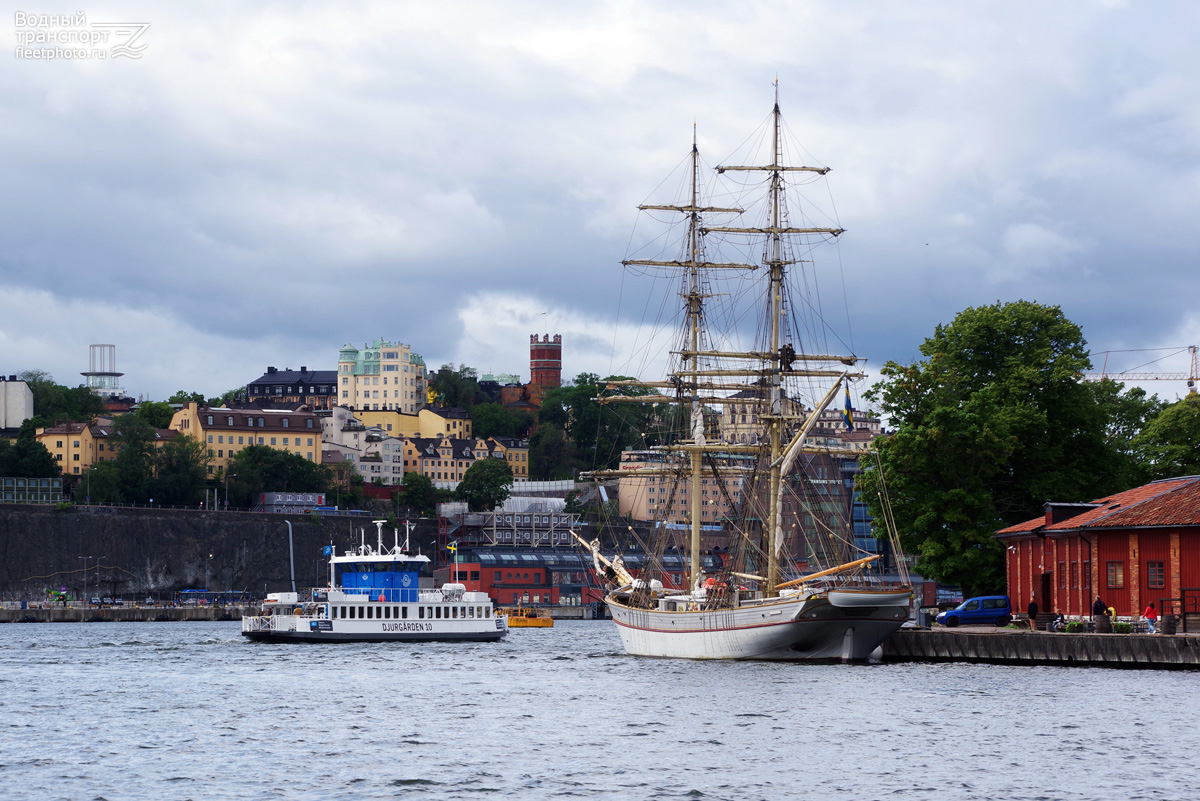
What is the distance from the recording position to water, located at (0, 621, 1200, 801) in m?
31.5

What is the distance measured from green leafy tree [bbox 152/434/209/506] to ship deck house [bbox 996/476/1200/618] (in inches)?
5457

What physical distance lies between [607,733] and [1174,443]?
4801cm

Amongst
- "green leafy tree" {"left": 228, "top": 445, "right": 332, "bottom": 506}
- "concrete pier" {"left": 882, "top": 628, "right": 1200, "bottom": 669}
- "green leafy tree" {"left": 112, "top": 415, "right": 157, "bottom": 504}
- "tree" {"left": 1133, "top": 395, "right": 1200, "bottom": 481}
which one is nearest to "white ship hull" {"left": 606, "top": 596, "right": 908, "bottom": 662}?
"concrete pier" {"left": 882, "top": 628, "right": 1200, "bottom": 669}

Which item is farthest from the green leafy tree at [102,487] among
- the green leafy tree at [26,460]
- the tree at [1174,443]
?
the tree at [1174,443]

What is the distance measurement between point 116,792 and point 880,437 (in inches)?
1875

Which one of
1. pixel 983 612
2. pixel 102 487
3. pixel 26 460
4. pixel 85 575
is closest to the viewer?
pixel 983 612

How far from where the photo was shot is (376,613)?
8594cm

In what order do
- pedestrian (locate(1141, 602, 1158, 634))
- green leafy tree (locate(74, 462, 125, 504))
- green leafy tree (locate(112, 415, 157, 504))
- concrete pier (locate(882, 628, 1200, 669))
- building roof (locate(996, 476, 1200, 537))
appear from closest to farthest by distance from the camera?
concrete pier (locate(882, 628, 1200, 669)) < pedestrian (locate(1141, 602, 1158, 634)) < building roof (locate(996, 476, 1200, 537)) < green leafy tree (locate(74, 462, 125, 504)) < green leafy tree (locate(112, 415, 157, 504))

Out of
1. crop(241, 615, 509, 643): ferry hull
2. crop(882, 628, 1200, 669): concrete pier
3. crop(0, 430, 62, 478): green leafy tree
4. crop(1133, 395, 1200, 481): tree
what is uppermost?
crop(0, 430, 62, 478): green leafy tree

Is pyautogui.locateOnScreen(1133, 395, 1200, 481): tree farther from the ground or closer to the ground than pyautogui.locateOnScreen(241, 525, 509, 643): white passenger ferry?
farther from the ground

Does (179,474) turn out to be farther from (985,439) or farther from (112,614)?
(985,439)

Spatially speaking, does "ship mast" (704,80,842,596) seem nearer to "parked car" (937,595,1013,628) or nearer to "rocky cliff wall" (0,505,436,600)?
"parked car" (937,595,1013,628)

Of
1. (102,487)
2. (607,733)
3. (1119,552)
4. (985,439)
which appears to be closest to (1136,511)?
(1119,552)

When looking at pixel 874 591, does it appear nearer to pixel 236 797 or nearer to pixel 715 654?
pixel 715 654
